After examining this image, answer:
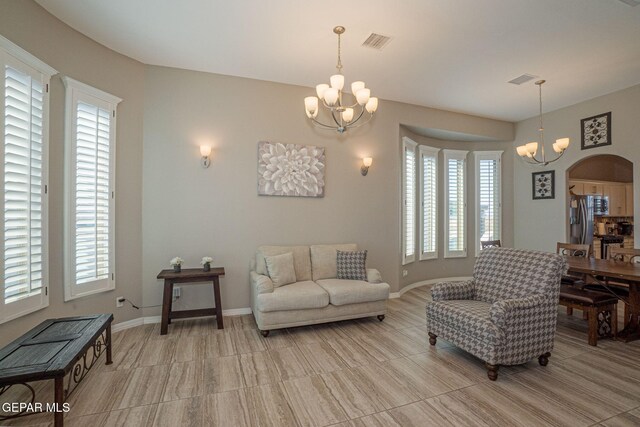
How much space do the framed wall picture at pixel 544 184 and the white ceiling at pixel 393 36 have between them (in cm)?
167

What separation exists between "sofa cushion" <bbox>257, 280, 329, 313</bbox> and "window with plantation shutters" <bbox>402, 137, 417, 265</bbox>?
231cm

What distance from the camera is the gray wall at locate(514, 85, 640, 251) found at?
4.52 meters

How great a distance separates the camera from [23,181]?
253cm

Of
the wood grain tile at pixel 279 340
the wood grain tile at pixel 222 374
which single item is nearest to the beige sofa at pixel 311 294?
the wood grain tile at pixel 279 340

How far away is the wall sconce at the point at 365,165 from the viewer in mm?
4613

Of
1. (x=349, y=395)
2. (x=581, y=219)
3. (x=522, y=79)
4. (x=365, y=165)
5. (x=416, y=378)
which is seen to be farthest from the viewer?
(x=581, y=219)

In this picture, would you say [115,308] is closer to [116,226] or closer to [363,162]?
[116,226]

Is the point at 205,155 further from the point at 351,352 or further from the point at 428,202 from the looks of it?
the point at 428,202

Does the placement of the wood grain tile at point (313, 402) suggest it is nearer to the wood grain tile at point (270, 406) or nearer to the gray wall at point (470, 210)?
the wood grain tile at point (270, 406)

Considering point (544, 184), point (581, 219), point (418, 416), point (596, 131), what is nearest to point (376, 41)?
point (418, 416)

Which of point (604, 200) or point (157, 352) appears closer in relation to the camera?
point (157, 352)

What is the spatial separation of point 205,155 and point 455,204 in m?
4.91

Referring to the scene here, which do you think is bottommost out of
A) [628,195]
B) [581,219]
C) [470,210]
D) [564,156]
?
[581,219]

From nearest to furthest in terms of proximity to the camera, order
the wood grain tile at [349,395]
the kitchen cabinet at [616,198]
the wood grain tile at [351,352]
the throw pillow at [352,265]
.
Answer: the wood grain tile at [349,395] < the wood grain tile at [351,352] < the throw pillow at [352,265] < the kitchen cabinet at [616,198]
